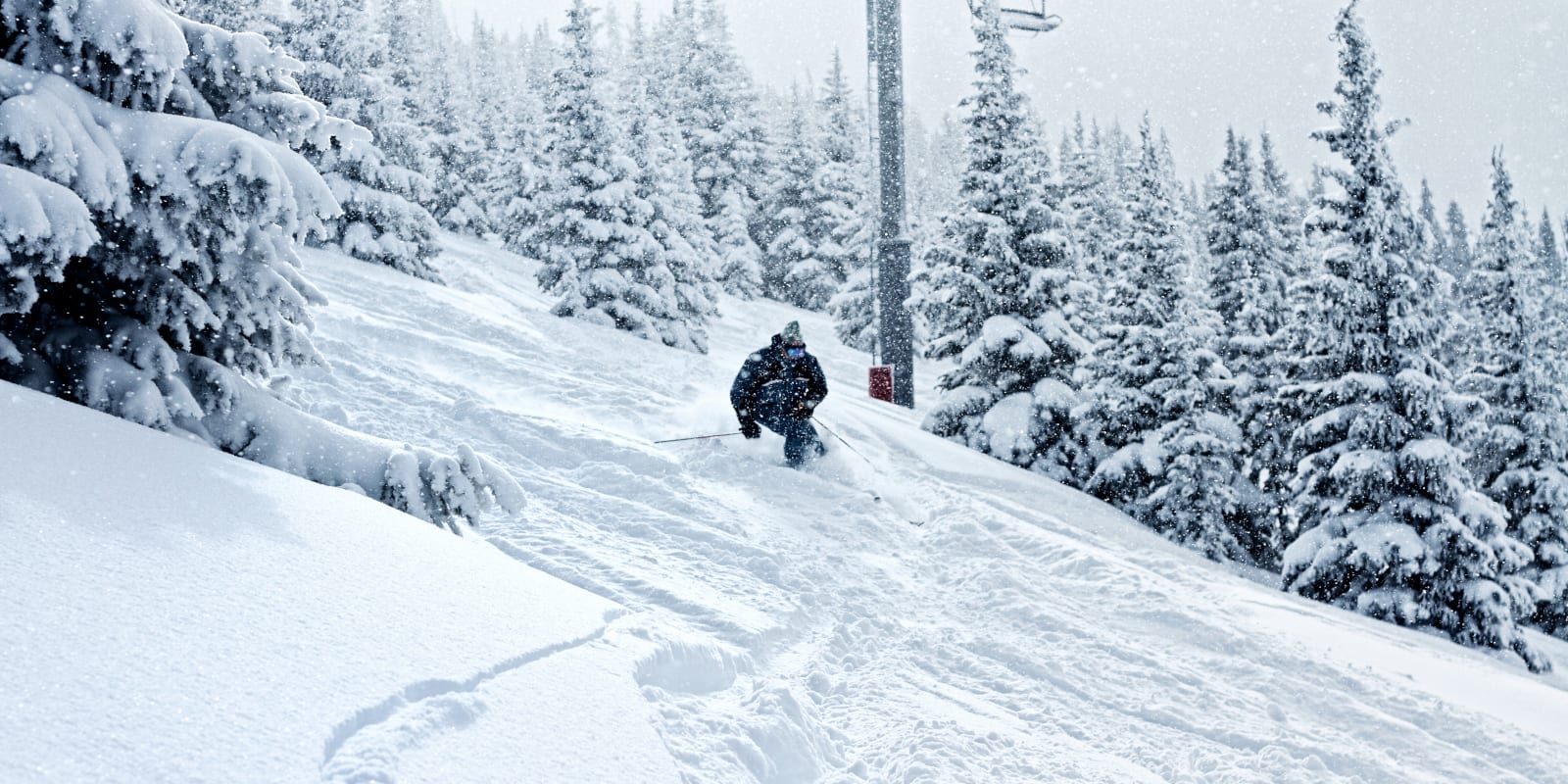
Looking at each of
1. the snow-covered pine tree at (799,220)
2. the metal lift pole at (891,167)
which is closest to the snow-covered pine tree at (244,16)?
the metal lift pole at (891,167)

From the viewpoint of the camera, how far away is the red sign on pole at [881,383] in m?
18.1

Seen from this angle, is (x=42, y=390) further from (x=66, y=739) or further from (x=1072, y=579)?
(x=1072, y=579)

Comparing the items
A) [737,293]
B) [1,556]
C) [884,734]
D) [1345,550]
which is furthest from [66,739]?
[737,293]

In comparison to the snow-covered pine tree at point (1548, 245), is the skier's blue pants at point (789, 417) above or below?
below

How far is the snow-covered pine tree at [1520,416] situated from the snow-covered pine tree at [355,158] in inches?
1031

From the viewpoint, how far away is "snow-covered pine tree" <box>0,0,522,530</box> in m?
4.19

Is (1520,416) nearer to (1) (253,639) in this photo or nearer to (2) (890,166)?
(2) (890,166)

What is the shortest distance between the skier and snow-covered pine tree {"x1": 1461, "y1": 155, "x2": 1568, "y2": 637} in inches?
812

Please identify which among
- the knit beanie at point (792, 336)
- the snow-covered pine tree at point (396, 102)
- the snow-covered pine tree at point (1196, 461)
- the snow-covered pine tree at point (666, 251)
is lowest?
the snow-covered pine tree at point (1196, 461)

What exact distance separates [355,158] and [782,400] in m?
16.8

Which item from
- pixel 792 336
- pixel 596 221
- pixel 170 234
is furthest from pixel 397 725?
pixel 596 221

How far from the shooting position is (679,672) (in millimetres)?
4723

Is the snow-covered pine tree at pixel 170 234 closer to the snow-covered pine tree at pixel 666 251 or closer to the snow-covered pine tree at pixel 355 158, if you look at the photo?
the snow-covered pine tree at pixel 666 251

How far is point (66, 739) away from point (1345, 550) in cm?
1864
